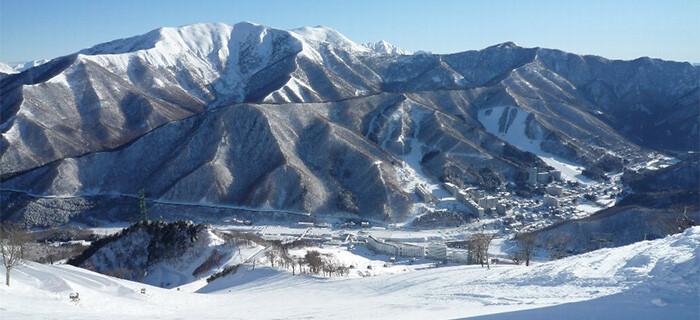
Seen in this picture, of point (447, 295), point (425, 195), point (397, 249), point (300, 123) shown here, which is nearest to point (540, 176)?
point (425, 195)

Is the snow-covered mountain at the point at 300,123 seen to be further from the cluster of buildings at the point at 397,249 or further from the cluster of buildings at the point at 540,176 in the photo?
the cluster of buildings at the point at 397,249

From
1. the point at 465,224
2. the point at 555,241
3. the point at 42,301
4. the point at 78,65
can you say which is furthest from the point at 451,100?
the point at 42,301

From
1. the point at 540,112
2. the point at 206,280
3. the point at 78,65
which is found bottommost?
the point at 206,280

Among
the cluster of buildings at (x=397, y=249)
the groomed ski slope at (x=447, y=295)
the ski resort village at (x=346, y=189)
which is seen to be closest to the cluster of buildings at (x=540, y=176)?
the ski resort village at (x=346, y=189)

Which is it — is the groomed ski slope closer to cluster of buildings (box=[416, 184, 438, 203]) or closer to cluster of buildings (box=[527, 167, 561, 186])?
cluster of buildings (box=[416, 184, 438, 203])

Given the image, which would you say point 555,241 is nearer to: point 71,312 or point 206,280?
point 206,280

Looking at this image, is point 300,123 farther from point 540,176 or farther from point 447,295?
point 447,295

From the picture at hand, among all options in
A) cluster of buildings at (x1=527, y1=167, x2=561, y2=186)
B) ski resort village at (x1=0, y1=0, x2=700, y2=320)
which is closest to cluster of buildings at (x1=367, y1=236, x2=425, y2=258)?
ski resort village at (x1=0, y1=0, x2=700, y2=320)
